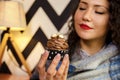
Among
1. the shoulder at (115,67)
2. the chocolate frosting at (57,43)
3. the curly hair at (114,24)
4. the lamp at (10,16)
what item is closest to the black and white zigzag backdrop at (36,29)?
the lamp at (10,16)

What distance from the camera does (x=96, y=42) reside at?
1.45 meters

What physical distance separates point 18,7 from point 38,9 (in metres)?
0.27

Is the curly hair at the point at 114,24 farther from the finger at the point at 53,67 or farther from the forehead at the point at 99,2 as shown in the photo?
the finger at the point at 53,67

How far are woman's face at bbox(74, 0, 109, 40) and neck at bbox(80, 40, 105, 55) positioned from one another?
0.04m

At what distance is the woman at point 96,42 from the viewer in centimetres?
138

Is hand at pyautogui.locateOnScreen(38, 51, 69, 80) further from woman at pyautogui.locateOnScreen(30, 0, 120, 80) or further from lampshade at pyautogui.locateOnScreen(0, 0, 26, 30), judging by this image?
lampshade at pyautogui.locateOnScreen(0, 0, 26, 30)

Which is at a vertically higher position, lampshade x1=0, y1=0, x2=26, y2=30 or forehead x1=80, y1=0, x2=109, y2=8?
forehead x1=80, y1=0, x2=109, y2=8

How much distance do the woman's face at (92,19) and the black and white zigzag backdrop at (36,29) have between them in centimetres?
112

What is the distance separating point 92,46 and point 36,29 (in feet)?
4.18

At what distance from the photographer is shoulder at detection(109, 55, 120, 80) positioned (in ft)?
4.51

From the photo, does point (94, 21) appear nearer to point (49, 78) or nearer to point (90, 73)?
point (90, 73)

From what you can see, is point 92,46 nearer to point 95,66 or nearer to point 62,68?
point 95,66

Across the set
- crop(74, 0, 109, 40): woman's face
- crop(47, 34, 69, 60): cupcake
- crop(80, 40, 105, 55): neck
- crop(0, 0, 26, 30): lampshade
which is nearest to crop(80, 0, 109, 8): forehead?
crop(74, 0, 109, 40): woman's face

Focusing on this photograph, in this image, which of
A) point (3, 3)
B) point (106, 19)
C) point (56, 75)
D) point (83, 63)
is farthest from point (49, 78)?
point (3, 3)
